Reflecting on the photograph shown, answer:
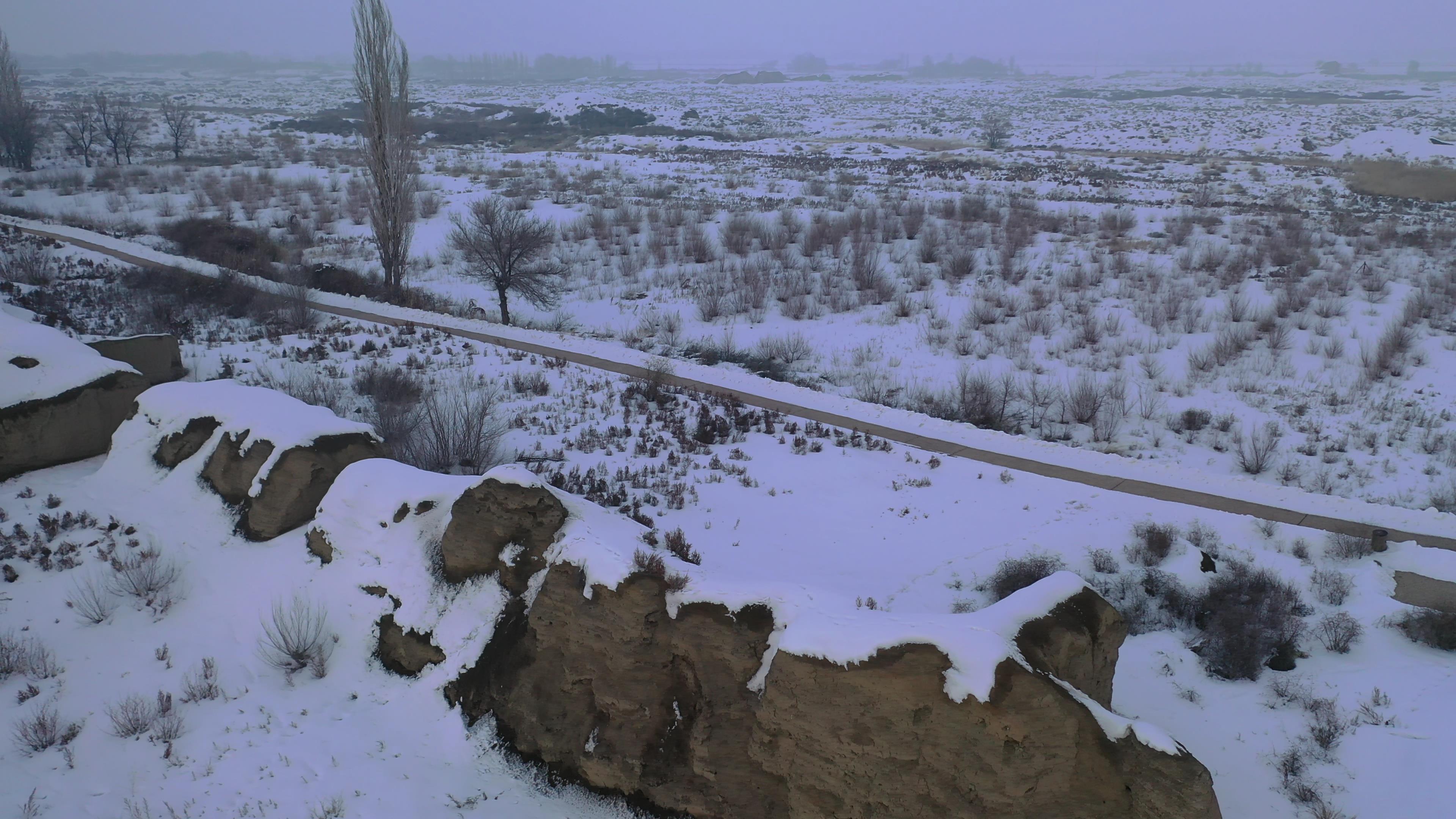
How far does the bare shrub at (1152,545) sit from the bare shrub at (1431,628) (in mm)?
1911

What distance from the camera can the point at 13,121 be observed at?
42062 mm

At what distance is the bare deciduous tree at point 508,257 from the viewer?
21.0 m

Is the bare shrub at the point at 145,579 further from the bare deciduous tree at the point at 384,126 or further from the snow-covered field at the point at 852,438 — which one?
the bare deciduous tree at the point at 384,126

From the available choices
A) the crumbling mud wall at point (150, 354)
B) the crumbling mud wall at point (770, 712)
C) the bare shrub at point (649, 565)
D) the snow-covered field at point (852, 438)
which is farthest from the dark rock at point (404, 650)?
the crumbling mud wall at point (150, 354)

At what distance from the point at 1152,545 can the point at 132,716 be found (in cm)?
923

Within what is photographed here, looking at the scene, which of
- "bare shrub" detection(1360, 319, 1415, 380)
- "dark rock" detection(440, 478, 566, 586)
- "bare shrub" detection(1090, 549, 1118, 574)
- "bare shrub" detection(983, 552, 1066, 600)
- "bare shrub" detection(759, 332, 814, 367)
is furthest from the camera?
"bare shrub" detection(759, 332, 814, 367)

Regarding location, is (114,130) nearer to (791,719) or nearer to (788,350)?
(788,350)

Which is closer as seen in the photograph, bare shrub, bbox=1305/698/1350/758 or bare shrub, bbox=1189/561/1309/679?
bare shrub, bbox=1305/698/1350/758

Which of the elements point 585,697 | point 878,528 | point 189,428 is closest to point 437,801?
point 585,697

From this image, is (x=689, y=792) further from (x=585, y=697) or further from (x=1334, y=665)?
(x=1334, y=665)

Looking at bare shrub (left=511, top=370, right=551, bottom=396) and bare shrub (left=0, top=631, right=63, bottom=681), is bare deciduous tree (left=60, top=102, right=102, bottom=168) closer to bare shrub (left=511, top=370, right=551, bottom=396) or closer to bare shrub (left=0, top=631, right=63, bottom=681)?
bare shrub (left=511, top=370, right=551, bottom=396)

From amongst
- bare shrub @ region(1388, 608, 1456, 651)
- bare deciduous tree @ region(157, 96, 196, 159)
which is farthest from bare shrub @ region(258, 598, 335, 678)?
bare deciduous tree @ region(157, 96, 196, 159)

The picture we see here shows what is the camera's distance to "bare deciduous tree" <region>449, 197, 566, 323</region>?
2103 centimetres

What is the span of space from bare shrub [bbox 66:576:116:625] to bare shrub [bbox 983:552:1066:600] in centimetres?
Result: 811
